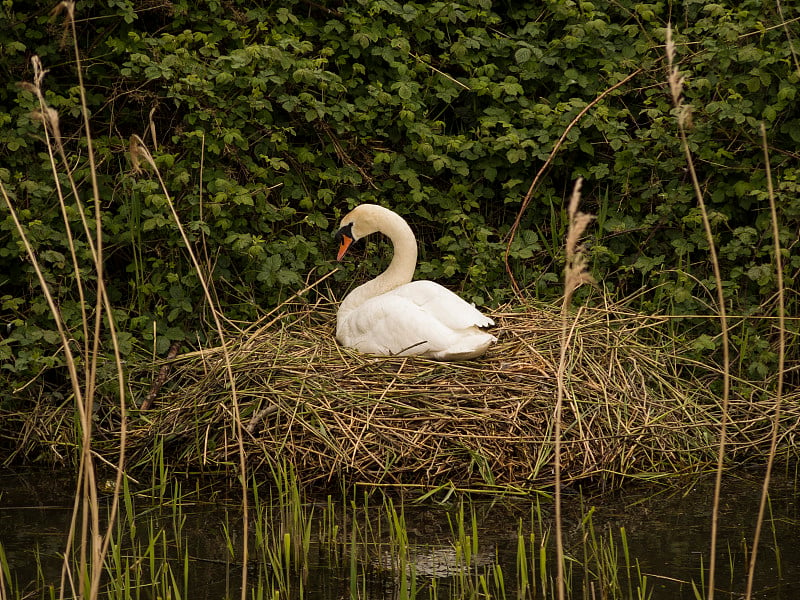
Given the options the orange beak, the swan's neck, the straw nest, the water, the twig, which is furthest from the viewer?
the orange beak

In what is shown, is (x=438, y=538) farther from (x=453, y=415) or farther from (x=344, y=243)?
(x=344, y=243)

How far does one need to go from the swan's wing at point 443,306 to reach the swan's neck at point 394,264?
34 cm

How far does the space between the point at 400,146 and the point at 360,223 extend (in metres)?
1.14

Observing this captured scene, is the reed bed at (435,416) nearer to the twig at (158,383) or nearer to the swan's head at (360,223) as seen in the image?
the twig at (158,383)

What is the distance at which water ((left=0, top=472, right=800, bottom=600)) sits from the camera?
356 cm

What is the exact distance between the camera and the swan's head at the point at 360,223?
571 cm

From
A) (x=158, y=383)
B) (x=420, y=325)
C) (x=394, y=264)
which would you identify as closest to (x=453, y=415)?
(x=420, y=325)

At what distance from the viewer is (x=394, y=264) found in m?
5.70

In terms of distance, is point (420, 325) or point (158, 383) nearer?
point (420, 325)

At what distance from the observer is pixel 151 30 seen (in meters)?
6.53

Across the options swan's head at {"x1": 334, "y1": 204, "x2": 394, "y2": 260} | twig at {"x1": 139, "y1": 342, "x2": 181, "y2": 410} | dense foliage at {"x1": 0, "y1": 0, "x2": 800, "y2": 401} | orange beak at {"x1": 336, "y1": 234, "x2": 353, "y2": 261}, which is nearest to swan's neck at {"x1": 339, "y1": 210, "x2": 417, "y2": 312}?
swan's head at {"x1": 334, "y1": 204, "x2": 394, "y2": 260}

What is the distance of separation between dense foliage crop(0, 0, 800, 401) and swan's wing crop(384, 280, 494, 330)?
87 centimetres

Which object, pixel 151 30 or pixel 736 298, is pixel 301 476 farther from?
pixel 151 30

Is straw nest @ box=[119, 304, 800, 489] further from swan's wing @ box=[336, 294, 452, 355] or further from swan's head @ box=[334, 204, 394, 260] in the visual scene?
swan's head @ box=[334, 204, 394, 260]
